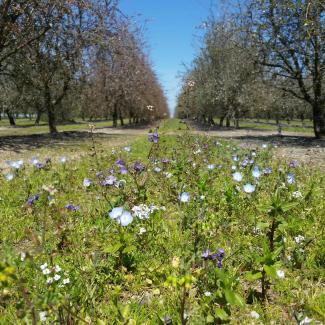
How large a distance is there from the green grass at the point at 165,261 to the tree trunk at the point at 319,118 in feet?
48.0

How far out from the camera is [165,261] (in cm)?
326

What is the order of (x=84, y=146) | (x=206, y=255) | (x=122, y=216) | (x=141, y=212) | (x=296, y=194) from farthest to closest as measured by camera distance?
(x=84, y=146) → (x=296, y=194) → (x=141, y=212) → (x=122, y=216) → (x=206, y=255)

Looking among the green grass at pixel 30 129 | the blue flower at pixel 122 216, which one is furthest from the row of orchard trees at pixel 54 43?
the blue flower at pixel 122 216

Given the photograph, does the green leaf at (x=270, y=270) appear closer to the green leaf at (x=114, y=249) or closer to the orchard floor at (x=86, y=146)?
the green leaf at (x=114, y=249)

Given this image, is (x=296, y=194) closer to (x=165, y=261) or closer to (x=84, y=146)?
(x=165, y=261)

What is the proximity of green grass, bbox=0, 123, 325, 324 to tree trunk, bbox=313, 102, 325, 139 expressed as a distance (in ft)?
48.0

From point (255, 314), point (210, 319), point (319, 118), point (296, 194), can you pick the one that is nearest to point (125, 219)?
point (210, 319)

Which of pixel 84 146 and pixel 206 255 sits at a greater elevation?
pixel 84 146

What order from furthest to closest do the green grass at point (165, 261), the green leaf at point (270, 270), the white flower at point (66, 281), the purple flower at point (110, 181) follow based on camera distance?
the purple flower at point (110, 181), the white flower at point (66, 281), the green leaf at point (270, 270), the green grass at point (165, 261)

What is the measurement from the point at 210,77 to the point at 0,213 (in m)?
29.6

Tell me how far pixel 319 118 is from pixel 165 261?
18.1m

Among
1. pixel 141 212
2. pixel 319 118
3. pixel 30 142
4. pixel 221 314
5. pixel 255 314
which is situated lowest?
pixel 255 314

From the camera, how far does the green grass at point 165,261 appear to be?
2.25 m

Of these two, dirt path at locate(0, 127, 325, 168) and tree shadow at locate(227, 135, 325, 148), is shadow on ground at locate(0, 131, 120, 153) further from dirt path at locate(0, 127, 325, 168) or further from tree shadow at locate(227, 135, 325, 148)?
tree shadow at locate(227, 135, 325, 148)
